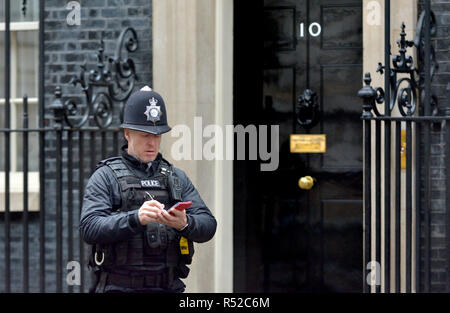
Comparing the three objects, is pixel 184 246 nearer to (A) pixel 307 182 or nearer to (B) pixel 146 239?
(B) pixel 146 239

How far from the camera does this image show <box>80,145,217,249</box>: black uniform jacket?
423 centimetres

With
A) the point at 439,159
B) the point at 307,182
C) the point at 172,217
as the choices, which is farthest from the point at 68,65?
the point at 172,217

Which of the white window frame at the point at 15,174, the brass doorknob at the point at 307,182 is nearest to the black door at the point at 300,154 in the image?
the brass doorknob at the point at 307,182

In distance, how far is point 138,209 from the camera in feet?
14.3

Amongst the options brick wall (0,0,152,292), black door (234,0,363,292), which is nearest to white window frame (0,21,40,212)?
brick wall (0,0,152,292)

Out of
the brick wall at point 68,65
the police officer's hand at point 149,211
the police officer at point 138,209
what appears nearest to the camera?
the police officer's hand at point 149,211

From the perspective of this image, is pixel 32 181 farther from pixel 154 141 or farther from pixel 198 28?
pixel 154 141

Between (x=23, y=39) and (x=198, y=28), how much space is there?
155cm

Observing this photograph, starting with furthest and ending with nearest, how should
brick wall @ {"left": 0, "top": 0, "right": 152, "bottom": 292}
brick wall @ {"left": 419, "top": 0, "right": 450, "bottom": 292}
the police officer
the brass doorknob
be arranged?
the brass doorknob → brick wall @ {"left": 0, "top": 0, "right": 152, "bottom": 292} → brick wall @ {"left": 419, "top": 0, "right": 450, "bottom": 292} → the police officer

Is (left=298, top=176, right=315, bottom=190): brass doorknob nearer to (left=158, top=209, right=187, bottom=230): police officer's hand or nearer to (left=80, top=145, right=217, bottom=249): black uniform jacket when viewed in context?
(left=80, top=145, right=217, bottom=249): black uniform jacket

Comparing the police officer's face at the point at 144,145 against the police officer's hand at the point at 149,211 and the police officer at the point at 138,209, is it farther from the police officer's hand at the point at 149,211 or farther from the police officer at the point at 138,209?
the police officer's hand at the point at 149,211

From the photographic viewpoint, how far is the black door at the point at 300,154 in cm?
694

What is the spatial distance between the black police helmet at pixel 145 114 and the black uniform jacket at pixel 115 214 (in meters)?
0.17

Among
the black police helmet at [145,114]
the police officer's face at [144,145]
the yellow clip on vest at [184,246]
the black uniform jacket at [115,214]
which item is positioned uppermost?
the black police helmet at [145,114]
